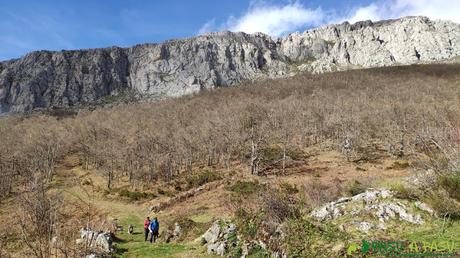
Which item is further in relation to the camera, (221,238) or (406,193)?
(221,238)

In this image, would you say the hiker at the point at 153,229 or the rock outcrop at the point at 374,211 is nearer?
the rock outcrop at the point at 374,211

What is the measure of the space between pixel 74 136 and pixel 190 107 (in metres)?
53.6

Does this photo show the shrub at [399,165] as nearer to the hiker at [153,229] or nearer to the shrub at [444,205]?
the hiker at [153,229]

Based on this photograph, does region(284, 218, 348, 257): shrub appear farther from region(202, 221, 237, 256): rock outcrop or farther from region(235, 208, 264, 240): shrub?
region(202, 221, 237, 256): rock outcrop

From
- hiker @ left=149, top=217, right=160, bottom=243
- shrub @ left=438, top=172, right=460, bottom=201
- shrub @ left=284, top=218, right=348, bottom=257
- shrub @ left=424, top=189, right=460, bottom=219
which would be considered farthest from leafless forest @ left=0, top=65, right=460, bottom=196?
shrub @ left=284, top=218, right=348, bottom=257

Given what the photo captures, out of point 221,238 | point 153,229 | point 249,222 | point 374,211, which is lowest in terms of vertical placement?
point 153,229

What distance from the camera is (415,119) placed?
6812 centimetres

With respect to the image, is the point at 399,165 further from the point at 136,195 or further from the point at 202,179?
the point at 136,195

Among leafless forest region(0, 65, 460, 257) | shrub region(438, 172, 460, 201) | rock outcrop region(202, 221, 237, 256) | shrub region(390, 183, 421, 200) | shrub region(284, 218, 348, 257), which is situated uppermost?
leafless forest region(0, 65, 460, 257)

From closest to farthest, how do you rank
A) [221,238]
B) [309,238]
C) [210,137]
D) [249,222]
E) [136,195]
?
[309,238] → [249,222] → [221,238] → [136,195] → [210,137]

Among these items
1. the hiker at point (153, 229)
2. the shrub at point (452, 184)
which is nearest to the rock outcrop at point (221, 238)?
the hiker at point (153, 229)

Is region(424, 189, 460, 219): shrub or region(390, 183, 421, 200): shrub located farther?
region(390, 183, 421, 200): shrub

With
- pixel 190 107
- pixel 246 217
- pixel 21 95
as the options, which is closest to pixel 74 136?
pixel 190 107

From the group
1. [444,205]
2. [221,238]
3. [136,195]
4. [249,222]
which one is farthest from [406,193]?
[136,195]
